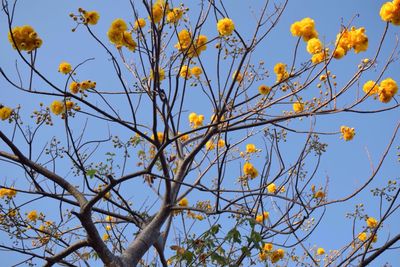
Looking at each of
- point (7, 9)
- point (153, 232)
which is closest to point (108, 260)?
point (153, 232)

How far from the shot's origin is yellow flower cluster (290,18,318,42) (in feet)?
10.9

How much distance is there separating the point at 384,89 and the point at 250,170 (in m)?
1.45

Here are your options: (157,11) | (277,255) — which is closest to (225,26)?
(157,11)

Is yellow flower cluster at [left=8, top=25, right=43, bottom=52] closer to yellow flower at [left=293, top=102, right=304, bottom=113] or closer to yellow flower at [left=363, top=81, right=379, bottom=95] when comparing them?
yellow flower at [left=293, top=102, right=304, bottom=113]

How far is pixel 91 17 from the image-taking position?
3.08 m

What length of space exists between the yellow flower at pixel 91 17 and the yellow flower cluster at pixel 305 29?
1463 millimetres

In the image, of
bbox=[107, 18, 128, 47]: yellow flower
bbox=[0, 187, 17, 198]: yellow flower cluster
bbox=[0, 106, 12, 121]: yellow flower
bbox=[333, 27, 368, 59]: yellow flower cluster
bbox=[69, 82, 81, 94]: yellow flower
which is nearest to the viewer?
bbox=[333, 27, 368, 59]: yellow flower cluster

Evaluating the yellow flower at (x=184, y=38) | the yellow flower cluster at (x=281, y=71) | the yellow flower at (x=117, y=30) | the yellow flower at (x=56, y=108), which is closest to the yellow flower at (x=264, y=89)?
the yellow flower cluster at (x=281, y=71)

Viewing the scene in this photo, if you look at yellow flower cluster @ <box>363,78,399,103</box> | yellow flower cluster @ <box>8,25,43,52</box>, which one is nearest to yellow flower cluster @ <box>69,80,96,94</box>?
yellow flower cluster @ <box>8,25,43,52</box>

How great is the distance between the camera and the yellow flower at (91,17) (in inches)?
120

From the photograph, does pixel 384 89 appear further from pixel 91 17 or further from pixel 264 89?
pixel 91 17

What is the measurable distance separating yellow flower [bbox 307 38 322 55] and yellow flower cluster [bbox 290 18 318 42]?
2.7 inches

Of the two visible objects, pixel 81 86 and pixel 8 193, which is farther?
pixel 8 193

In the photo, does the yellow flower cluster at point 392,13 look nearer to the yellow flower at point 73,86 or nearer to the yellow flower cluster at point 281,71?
the yellow flower cluster at point 281,71
